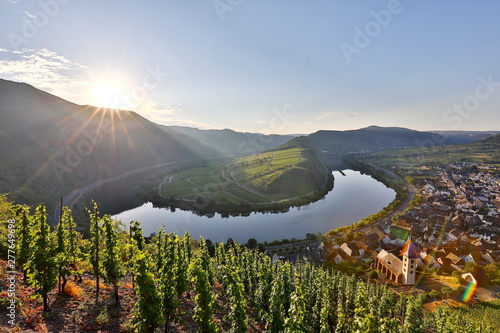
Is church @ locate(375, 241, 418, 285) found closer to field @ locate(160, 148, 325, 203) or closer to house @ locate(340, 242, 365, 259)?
house @ locate(340, 242, 365, 259)

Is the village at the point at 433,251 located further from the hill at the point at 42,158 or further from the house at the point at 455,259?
the hill at the point at 42,158

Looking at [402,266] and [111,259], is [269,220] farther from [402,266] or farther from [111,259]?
A: [111,259]

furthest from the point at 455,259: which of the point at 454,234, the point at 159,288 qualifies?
the point at 159,288

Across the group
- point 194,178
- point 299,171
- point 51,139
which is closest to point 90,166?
point 51,139

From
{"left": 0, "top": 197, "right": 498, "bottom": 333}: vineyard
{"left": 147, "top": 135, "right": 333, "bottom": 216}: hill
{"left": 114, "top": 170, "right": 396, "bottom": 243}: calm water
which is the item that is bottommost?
{"left": 114, "top": 170, "right": 396, "bottom": 243}: calm water

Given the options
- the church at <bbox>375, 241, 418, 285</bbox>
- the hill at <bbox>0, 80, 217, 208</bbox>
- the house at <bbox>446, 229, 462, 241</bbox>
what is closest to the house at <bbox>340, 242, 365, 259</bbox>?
the church at <bbox>375, 241, 418, 285</bbox>

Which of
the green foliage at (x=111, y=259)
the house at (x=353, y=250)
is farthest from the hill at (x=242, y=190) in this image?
the green foliage at (x=111, y=259)

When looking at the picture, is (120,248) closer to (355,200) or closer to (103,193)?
(355,200)
